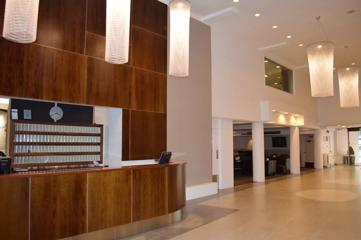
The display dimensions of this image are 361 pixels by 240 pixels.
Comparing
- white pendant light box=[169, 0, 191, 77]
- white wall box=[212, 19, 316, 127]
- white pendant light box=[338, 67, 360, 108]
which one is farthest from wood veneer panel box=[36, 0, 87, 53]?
white pendant light box=[338, 67, 360, 108]

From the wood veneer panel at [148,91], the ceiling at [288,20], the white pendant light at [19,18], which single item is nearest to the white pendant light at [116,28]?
the white pendant light at [19,18]

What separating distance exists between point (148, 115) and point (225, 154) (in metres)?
4.22

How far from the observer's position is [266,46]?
11.6m

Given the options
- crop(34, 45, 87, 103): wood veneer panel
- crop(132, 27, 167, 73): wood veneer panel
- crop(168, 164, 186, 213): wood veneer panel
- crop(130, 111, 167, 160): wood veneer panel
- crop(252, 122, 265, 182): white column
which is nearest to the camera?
crop(34, 45, 87, 103): wood veneer panel

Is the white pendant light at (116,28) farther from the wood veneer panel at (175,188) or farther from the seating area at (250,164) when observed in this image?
the seating area at (250,164)

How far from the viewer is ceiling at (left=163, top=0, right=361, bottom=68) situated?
26.7 ft

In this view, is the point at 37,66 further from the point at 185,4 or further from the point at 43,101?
the point at 185,4

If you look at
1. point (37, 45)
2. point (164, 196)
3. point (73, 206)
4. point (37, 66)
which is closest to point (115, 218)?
point (73, 206)

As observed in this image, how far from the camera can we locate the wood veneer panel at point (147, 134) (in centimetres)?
650

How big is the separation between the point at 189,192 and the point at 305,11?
256 inches

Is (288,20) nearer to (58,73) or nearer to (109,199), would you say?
(58,73)

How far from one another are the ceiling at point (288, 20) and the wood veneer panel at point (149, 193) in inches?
203

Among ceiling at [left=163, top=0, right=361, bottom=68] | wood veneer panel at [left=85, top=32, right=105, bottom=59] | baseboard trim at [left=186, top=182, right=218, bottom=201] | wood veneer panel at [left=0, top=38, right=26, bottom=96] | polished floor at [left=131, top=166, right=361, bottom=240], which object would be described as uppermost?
ceiling at [left=163, top=0, right=361, bottom=68]

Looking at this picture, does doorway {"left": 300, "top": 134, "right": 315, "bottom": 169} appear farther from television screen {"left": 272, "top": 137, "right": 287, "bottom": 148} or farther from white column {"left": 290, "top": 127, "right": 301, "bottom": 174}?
white column {"left": 290, "top": 127, "right": 301, "bottom": 174}
